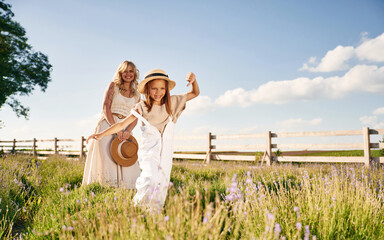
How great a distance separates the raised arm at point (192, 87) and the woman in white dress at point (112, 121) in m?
1.69

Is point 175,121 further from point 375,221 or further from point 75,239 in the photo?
point 375,221

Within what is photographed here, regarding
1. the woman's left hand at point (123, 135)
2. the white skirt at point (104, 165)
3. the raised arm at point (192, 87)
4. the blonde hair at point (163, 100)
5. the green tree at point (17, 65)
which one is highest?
the green tree at point (17, 65)

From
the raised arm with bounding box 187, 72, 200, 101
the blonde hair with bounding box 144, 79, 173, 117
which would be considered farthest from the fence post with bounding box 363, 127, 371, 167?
the blonde hair with bounding box 144, 79, 173, 117

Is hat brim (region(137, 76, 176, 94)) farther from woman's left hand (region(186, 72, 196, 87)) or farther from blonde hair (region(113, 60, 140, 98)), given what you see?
blonde hair (region(113, 60, 140, 98))

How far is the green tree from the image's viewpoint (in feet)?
67.2

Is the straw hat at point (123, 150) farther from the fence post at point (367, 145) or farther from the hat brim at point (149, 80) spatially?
the fence post at point (367, 145)

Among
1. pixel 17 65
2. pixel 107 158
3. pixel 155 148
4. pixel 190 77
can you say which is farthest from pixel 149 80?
pixel 17 65

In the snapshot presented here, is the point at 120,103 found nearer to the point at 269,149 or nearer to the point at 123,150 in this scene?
the point at 123,150

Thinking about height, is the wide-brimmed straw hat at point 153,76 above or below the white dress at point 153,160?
above

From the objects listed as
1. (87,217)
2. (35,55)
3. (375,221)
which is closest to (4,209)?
(87,217)

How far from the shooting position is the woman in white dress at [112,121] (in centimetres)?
468

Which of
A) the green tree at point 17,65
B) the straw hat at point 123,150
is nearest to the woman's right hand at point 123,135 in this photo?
the straw hat at point 123,150

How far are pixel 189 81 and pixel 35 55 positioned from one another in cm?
2447

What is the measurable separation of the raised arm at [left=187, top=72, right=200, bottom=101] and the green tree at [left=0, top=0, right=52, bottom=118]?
810 inches
